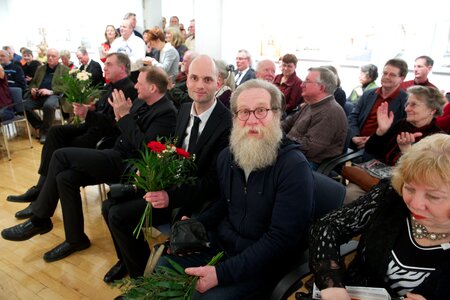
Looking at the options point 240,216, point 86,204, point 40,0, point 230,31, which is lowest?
point 86,204

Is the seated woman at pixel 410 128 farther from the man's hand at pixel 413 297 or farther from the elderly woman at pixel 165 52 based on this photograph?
the elderly woman at pixel 165 52

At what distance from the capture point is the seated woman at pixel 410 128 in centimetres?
254

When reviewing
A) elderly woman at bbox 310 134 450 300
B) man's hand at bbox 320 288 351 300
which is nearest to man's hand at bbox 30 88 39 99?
elderly woman at bbox 310 134 450 300

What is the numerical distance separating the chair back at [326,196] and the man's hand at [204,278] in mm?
637

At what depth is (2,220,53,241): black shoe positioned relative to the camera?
2873mm

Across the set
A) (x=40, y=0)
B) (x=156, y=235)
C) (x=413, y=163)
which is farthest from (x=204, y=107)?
(x=40, y=0)

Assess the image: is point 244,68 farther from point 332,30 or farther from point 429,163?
point 429,163

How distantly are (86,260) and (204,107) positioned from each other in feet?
5.37

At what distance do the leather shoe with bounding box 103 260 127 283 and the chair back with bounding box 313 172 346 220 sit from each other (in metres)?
1.61

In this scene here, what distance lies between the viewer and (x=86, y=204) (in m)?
3.69

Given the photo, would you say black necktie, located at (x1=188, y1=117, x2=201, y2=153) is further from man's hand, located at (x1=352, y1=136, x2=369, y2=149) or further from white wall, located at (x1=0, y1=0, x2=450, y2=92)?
white wall, located at (x1=0, y1=0, x2=450, y2=92)

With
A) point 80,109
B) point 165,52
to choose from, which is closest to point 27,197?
point 80,109

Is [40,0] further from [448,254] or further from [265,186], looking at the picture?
[448,254]

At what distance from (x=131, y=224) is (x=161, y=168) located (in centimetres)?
59
